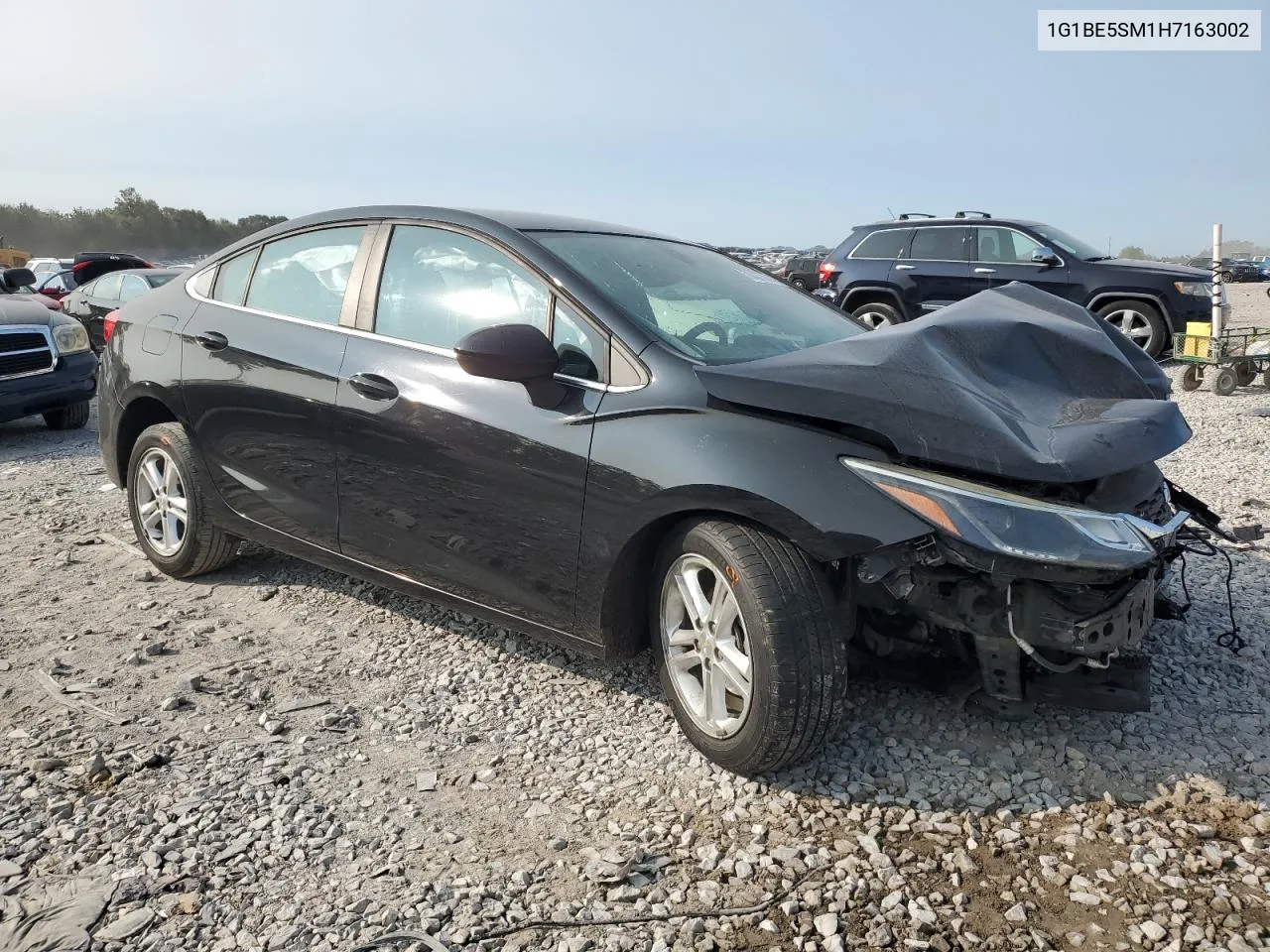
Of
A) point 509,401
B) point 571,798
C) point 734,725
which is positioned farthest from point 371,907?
point 509,401

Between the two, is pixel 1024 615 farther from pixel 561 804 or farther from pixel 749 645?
pixel 561 804

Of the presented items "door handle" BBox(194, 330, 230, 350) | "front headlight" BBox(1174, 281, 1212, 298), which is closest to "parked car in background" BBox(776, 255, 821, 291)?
"front headlight" BBox(1174, 281, 1212, 298)

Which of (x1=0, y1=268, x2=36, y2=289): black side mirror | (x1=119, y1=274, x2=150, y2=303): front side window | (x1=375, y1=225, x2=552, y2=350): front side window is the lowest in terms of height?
(x1=375, y1=225, x2=552, y2=350): front side window

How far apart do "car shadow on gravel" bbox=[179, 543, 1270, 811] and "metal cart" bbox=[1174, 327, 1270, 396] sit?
23.8 feet

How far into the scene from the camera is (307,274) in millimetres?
3994

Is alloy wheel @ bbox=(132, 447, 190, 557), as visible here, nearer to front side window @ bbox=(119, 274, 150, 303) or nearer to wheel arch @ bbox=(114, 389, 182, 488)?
wheel arch @ bbox=(114, 389, 182, 488)

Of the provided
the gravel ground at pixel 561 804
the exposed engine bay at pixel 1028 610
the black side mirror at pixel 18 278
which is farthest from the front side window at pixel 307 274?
the black side mirror at pixel 18 278

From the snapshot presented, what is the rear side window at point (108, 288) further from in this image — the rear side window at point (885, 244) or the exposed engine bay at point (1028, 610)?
the exposed engine bay at point (1028, 610)

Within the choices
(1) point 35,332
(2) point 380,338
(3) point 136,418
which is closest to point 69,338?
(1) point 35,332

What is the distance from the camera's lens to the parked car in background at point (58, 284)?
61.5 ft

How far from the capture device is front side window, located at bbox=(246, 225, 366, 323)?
3830 millimetres

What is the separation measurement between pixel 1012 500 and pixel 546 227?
1964 mm

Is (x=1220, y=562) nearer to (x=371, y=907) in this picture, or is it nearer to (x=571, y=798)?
(x=571, y=798)

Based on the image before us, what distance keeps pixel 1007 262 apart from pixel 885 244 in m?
1.62
